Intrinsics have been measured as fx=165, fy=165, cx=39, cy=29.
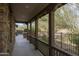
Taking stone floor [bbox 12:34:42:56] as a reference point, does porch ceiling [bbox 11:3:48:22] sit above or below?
above

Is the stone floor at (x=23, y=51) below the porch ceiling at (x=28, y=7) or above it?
below

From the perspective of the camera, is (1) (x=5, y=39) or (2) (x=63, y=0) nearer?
(2) (x=63, y=0)

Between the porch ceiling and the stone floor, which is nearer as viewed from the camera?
the porch ceiling

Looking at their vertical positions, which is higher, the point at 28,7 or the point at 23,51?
the point at 28,7

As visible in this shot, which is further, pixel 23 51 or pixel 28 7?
pixel 23 51

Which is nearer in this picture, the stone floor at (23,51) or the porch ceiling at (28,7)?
the porch ceiling at (28,7)

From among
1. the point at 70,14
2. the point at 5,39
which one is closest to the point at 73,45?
the point at 70,14

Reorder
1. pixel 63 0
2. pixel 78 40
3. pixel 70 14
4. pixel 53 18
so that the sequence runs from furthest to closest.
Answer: pixel 53 18
pixel 70 14
pixel 78 40
pixel 63 0

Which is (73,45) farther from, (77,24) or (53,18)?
(53,18)

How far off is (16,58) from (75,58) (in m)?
0.98

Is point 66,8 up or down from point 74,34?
up

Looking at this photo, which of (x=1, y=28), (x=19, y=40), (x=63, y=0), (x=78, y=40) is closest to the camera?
(x=63, y=0)

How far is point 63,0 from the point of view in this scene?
266 centimetres

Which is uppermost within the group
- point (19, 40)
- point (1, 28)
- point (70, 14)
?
point (70, 14)
